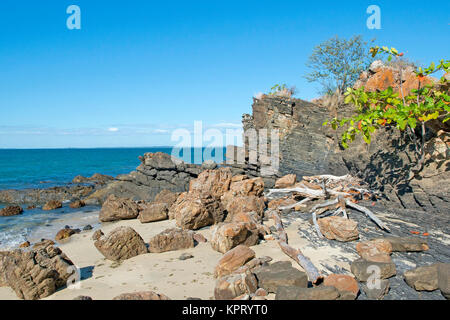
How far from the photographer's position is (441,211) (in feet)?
24.1

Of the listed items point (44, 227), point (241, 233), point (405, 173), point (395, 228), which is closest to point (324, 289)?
point (241, 233)

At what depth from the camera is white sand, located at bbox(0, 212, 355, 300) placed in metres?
5.40

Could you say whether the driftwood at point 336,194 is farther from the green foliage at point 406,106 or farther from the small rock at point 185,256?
the small rock at point 185,256

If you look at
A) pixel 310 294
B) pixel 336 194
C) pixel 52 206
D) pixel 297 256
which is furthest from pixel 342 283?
pixel 52 206

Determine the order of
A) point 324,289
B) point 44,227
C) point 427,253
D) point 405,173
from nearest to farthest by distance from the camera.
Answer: point 324,289 < point 427,253 < point 405,173 < point 44,227

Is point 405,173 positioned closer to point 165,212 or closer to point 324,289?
point 324,289

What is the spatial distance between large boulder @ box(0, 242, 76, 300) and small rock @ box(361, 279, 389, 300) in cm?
556

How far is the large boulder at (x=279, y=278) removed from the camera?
15.7 feet

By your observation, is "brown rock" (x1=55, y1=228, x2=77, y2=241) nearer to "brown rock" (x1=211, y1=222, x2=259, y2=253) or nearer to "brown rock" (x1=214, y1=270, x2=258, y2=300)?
"brown rock" (x1=211, y1=222, x2=259, y2=253)

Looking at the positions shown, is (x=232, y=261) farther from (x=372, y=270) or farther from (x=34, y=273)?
(x=34, y=273)

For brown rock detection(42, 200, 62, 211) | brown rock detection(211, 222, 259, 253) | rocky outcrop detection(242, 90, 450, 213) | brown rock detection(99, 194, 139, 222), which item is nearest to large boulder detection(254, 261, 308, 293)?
brown rock detection(211, 222, 259, 253)

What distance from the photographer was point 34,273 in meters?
5.48

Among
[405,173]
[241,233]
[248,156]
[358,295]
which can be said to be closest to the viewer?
[358,295]
